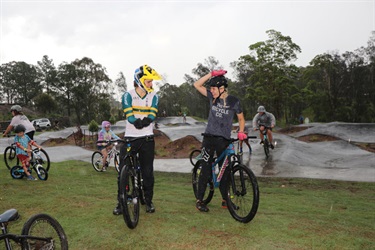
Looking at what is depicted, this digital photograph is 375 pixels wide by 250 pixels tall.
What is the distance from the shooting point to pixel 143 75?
4.42 m

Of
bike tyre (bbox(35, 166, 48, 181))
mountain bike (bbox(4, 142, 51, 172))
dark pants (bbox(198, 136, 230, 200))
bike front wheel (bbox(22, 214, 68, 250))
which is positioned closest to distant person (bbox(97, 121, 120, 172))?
mountain bike (bbox(4, 142, 51, 172))

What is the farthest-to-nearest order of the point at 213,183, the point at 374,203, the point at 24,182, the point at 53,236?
the point at 24,182, the point at 374,203, the point at 213,183, the point at 53,236

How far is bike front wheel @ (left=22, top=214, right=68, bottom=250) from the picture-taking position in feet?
8.95

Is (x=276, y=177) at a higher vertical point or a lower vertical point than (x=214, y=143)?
lower

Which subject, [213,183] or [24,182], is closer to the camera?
[213,183]

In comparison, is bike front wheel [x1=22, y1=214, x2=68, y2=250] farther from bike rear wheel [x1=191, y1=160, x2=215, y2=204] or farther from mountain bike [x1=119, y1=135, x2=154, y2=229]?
bike rear wheel [x1=191, y1=160, x2=215, y2=204]

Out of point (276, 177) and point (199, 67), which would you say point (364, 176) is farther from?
point (199, 67)

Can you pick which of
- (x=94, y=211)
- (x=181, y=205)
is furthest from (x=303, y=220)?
(x=94, y=211)

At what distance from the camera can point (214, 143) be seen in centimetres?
459

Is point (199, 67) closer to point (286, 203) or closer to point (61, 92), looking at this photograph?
point (61, 92)

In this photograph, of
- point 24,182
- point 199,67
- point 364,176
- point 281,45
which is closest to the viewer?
point 24,182

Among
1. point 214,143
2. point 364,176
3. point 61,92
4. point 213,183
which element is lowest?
point 364,176

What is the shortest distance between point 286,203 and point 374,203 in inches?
80.8

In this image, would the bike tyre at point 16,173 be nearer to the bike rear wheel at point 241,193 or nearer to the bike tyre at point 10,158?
the bike tyre at point 10,158
